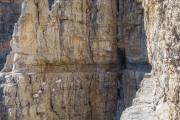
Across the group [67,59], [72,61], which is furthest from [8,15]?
[72,61]

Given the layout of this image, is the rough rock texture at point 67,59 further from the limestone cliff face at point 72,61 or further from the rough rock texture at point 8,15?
the rough rock texture at point 8,15

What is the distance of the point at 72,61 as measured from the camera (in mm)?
21750

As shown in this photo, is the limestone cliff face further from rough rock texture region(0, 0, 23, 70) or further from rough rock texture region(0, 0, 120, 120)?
rough rock texture region(0, 0, 23, 70)

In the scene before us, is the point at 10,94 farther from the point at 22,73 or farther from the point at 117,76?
the point at 117,76

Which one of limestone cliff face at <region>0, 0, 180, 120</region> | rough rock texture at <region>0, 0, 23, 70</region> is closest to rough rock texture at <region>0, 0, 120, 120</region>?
limestone cliff face at <region>0, 0, 180, 120</region>

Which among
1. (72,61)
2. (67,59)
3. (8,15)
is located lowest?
(72,61)

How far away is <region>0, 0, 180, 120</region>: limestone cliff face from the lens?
19891mm

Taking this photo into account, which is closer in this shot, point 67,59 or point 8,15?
point 67,59

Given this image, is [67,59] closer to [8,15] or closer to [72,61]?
[72,61]

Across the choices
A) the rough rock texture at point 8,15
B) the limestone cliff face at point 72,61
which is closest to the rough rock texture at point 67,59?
the limestone cliff face at point 72,61

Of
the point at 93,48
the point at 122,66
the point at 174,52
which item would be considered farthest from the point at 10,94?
the point at 174,52

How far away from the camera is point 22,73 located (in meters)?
20.3

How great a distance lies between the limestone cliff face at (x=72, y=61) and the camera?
1989 centimetres

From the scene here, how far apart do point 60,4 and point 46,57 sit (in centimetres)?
372
